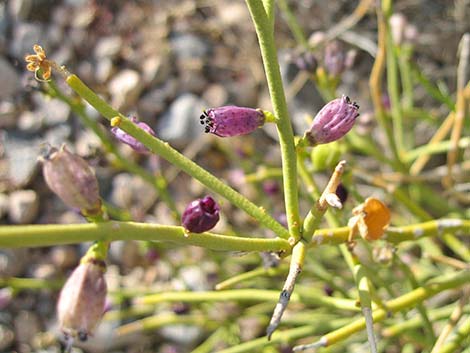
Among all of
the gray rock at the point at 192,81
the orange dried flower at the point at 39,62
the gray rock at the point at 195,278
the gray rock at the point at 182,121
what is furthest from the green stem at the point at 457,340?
the gray rock at the point at 192,81

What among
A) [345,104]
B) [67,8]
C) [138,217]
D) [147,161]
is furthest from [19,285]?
[67,8]

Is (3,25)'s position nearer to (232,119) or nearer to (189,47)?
(189,47)

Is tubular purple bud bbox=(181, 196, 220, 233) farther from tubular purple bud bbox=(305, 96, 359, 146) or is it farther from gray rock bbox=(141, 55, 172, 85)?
gray rock bbox=(141, 55, 172, 85)

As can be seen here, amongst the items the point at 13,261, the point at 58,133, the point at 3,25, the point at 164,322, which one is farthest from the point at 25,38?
the point at 164,322

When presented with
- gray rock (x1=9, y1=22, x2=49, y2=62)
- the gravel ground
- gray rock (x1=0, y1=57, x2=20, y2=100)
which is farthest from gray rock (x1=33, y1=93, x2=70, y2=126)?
gray rock (x1=9, y1=22, x2=49, y2=62)

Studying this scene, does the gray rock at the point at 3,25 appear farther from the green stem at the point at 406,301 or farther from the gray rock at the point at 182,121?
the green stem at the point at 406,301
